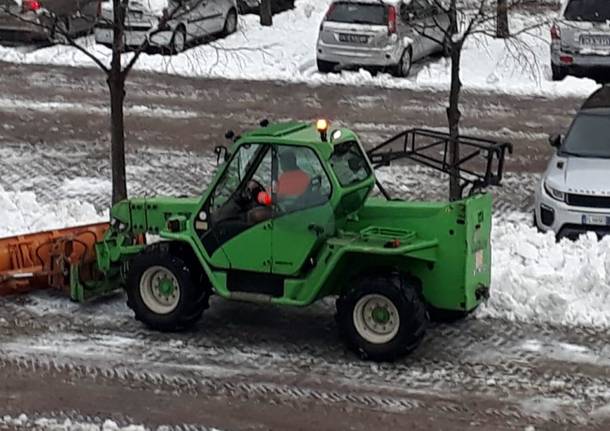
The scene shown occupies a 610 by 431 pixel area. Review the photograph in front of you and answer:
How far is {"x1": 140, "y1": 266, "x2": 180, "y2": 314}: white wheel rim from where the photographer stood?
10898 millimetres

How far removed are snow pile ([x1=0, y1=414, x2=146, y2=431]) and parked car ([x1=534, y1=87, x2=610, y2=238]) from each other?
6.35 metres

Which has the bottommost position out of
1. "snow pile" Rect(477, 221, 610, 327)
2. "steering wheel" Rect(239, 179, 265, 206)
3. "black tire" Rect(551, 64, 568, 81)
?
"snow pile" Rect(477, 221, 610, 327)

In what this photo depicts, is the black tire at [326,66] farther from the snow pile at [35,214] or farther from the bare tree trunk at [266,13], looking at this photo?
the snow pile at [35,214]

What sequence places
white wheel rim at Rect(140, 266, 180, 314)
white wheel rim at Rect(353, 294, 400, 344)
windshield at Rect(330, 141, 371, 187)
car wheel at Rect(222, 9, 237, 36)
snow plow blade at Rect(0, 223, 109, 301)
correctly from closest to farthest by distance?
white wheel rim at Rect(353, 294, 400, 344)
windshield at Rect(330, 141, 371, 187)
white wheel rim at Rect(140, 266, 180, 314)
snow plow blade at Rect(0, 223, 109, 301)
car wheel at Rect(222, 9, 237, 36)

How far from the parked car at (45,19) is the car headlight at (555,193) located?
5.51 meters

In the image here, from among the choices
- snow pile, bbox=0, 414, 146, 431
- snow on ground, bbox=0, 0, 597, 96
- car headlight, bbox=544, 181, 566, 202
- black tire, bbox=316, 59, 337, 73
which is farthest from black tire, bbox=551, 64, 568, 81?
snow pile, bbox=0, 414, 146, 431

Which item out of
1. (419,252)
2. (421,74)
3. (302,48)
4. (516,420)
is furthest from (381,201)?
(302,48)

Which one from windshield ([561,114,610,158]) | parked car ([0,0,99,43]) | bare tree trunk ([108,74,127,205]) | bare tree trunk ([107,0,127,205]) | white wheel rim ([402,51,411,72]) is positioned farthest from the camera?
white wheel rim ([402,51,411,72])

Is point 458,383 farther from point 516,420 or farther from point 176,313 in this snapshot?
point 176,313

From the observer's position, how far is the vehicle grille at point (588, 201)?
534 inches

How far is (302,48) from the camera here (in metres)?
28.0

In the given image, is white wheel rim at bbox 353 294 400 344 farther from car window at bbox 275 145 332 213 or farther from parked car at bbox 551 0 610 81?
parked car at bbox 551 0 610 81

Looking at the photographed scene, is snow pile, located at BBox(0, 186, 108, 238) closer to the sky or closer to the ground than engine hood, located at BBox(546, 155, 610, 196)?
closer to the ground

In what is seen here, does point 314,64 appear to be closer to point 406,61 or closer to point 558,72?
point 406,61
